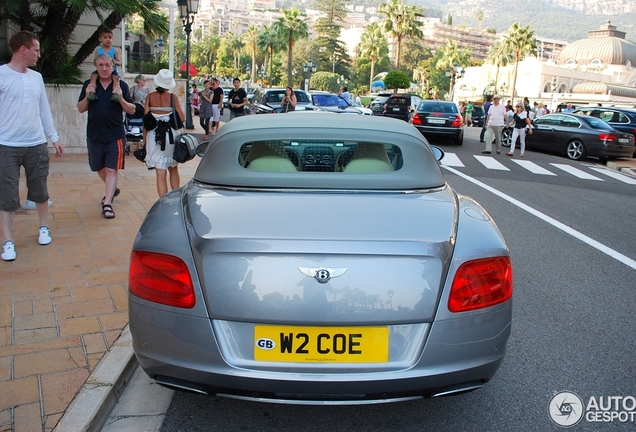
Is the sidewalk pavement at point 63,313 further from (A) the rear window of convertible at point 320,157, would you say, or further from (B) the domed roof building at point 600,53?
(B) the domed roof building at point 600,53

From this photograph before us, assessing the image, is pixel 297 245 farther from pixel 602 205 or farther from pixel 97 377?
pixel 602 205

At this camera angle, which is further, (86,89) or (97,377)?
(86,89)

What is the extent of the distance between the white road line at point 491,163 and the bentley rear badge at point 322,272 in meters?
13.9

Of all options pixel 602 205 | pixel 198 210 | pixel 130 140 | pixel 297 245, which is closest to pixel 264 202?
pixel 198 210

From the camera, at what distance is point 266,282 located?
98.7 inches

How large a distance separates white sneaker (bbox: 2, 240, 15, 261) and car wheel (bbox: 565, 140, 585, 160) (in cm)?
1782

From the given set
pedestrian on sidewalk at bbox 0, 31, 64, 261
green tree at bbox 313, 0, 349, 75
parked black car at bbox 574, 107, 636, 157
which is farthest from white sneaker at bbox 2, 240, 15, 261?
green tree at bbox 313, 0, 349, 75

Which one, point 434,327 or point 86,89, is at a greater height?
point 86,89

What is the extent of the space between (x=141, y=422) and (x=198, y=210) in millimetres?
1084

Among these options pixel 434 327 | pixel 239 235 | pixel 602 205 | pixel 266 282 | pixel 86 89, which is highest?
pixel 86 89

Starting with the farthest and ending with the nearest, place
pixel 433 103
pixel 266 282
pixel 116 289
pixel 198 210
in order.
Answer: pixel 433 103 < pixel 116 289 < pixel 198 210 < pixel 266 282

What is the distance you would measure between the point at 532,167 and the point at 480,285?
14.8 m

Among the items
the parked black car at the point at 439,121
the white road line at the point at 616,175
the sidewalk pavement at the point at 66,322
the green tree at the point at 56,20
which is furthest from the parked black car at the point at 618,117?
the sidewalk pavement at the point at 66,322

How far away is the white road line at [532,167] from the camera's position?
15533 millimetres
